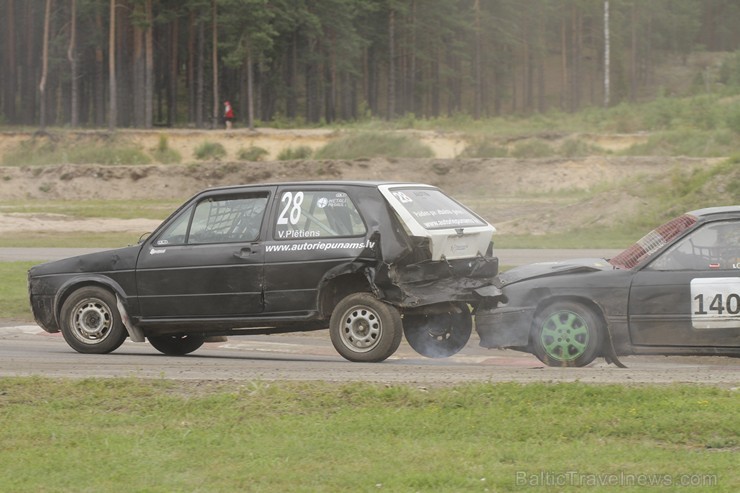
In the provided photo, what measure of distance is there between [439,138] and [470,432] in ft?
166

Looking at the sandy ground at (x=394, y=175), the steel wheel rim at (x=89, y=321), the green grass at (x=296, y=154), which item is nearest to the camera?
the steel wheel rim at (x=89, y=321)

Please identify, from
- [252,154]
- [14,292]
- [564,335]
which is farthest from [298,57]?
[564,335]

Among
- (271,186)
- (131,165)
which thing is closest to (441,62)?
(131,165)

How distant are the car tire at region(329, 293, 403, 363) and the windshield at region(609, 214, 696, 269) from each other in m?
2.09

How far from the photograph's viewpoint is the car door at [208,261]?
10.4m

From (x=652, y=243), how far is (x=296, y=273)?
325cm

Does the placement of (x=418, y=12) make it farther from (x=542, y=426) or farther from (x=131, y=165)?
(x=542, y=426)

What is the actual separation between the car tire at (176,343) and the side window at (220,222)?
1212 mm

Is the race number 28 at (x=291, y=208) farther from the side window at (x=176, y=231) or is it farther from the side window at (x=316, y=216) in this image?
the side window at (x=176, y=231)

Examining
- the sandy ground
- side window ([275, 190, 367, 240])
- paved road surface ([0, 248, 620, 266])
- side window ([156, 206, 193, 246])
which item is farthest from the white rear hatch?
the sandy ground

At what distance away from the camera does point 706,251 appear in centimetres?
941

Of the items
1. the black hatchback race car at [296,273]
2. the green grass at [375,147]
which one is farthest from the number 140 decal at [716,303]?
the green grass at [375,147]

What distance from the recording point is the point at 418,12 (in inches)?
3221

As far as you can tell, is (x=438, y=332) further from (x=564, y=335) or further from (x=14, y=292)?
(x=14, y=292)
